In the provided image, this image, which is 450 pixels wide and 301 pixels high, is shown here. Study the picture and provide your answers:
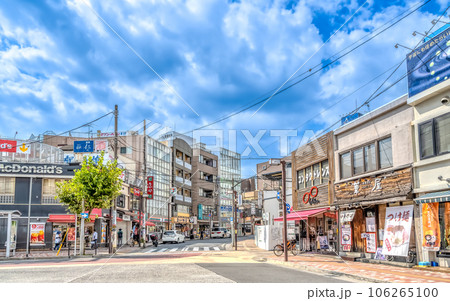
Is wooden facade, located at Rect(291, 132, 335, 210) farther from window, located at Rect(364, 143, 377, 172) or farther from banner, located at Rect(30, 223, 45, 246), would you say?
banner, located at Rect(30, 223, 45, 246)

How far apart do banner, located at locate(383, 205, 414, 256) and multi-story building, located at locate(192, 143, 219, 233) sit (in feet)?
235

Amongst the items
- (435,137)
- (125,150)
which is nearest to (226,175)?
(125,150)

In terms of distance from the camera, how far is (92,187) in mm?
28703

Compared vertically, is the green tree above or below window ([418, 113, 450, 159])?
below

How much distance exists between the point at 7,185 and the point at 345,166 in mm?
28995

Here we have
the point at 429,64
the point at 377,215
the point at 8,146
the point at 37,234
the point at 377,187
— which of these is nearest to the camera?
the point at 429,64

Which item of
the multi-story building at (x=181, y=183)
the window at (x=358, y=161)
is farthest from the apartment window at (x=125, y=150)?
the window at (x=358, y=161)

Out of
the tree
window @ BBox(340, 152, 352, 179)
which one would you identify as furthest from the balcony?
window @ BBox(340, 152, 352, 179)

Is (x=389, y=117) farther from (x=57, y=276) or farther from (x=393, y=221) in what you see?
(x=57, y=276)

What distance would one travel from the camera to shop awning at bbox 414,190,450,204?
1584 centimetres

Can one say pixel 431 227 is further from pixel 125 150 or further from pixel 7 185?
pixel 125 150

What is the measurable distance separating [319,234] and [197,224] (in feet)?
212

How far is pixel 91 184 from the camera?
28.7m
